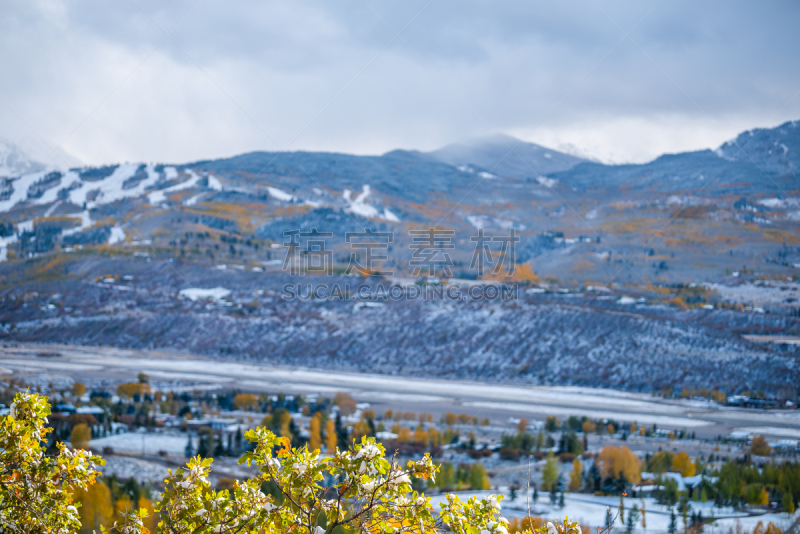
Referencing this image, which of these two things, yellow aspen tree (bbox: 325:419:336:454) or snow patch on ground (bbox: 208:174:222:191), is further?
snow patch on ground (bbox: 208:174:222:191)

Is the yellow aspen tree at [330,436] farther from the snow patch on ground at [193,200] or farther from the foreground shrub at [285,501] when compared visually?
the snow patch on ground at [193,200]

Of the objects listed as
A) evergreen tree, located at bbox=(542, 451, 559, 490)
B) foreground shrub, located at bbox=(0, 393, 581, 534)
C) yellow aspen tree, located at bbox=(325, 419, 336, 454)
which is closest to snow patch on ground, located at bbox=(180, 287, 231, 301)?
yellow aspen tree, located at bbox=(325, 419, 336, 454)

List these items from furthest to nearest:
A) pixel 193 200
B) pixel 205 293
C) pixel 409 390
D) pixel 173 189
Result: 1. pixel 173 189
2. pixel 193 200
3. pixel 205 293
4. pixel 409 390

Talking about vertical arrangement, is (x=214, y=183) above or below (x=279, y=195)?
above

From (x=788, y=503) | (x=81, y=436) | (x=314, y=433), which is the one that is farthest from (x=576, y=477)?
(x=81, y=436)

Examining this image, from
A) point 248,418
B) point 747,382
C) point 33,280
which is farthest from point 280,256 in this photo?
point 747,382

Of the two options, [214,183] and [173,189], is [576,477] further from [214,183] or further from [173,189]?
[214,183]

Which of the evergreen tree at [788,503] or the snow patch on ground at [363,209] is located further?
the snow patch on ground at [363,209]

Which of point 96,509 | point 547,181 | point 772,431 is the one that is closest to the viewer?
point 96,509

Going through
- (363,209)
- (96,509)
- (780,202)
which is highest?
(363,209)

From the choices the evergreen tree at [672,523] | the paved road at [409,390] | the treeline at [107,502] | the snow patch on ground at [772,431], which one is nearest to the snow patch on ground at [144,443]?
the treeline at [107,502]

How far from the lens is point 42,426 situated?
16.0 feet

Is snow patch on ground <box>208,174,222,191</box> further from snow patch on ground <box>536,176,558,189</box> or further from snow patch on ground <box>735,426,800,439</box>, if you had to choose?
snow patch on ground <box>735,426,800,439</box>

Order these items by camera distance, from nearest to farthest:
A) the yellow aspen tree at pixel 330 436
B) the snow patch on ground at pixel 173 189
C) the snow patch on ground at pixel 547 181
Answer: the yellow aspen tree at pixel 330 436, the snow patch on ground at pixel 173 189, the snow patch on ground at pixel 547 181
